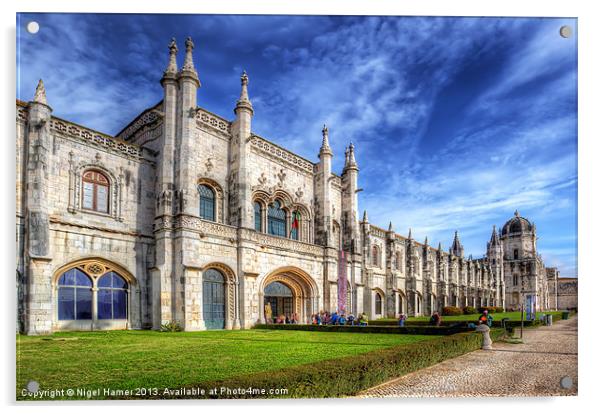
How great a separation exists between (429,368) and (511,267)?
208 ft

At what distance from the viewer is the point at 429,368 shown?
11.4 m

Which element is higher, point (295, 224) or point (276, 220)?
point (276, 220)

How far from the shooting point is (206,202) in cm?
2233

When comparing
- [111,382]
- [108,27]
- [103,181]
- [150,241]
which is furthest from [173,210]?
[111,382]

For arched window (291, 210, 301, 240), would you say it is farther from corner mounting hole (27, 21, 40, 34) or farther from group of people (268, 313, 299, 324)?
corner mounting hole (27, 21, 40, 34)

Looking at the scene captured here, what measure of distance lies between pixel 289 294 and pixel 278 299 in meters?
0.86

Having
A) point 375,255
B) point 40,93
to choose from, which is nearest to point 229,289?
point 40,93

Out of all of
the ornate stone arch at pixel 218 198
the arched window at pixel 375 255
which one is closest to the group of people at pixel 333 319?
the ornate stone arch at pixel 218 198

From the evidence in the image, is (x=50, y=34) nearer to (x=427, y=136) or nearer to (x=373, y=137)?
(x=373, y=137)

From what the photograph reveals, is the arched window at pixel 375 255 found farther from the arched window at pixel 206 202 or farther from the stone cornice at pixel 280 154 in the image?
the arched window at pixel 206 202

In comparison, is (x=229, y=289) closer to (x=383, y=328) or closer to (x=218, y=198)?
(x=218, y=198)

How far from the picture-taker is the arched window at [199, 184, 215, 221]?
72.4 feet

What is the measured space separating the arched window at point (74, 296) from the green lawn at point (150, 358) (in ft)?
5.63

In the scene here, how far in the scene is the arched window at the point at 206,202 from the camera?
72.4 feet
